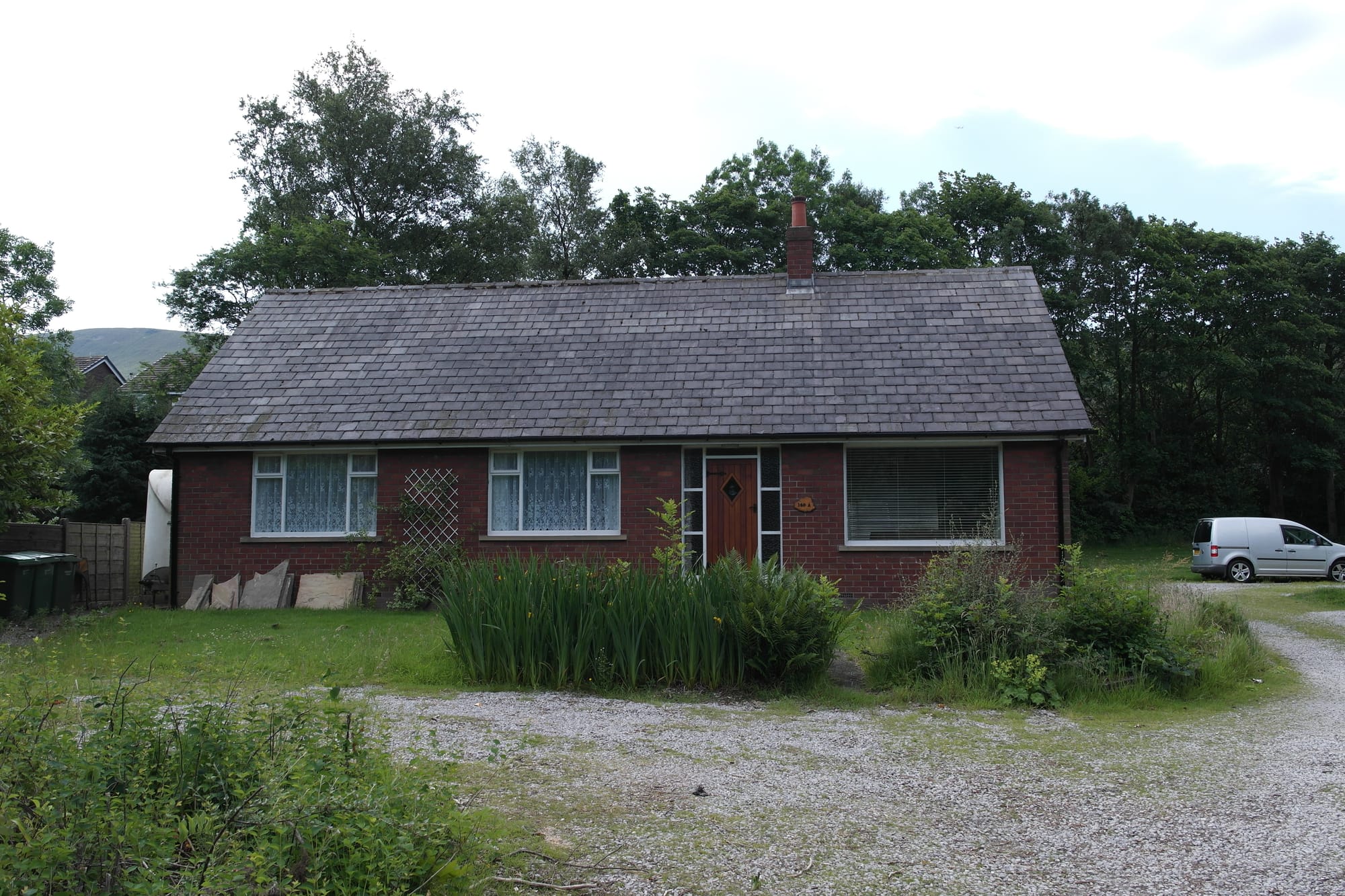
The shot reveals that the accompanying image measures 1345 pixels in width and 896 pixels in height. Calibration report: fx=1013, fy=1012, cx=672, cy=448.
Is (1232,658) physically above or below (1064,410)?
below

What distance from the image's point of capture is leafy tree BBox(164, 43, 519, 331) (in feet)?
123

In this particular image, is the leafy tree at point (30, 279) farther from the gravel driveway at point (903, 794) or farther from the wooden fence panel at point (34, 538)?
the gravel driveway at point (903, 794)

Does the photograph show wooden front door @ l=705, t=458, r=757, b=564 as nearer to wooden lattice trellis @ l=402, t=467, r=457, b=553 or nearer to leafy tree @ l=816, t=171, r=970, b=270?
wooden lattice trellis @ l=402, t=467, r=457, b=553

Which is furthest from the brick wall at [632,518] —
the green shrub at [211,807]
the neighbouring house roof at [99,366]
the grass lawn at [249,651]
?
the neighbouring house roof at [99,366]

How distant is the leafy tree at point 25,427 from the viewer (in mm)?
13102

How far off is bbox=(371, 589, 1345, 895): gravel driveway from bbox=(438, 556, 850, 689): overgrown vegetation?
0.53 metres

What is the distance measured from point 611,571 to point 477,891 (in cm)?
554

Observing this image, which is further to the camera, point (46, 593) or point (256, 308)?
point (256, 308)

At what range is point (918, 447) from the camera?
15891 millimetres

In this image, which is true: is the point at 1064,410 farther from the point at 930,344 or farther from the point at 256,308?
the point at 256,308

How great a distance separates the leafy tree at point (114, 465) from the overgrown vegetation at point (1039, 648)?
26.3 meters

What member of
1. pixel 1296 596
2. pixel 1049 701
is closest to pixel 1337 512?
pixel 1296 596

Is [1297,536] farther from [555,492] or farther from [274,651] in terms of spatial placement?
[274,651]

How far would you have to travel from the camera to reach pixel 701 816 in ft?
18.3
